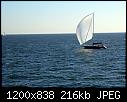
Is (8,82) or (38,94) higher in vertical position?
(38,94)

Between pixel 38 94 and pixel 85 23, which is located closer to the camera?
pixel 38 94

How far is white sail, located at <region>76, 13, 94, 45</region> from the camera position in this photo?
10392cm

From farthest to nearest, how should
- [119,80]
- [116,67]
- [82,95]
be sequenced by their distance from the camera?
1. [116,67]
2. [119,80]
3. [82,95]

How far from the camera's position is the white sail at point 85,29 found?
104 m

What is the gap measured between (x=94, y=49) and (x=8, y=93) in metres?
97.9

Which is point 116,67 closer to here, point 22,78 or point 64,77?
point 64,77

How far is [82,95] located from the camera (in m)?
9.48

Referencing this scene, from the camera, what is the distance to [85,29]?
105m

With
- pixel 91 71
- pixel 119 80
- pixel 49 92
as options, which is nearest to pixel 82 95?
pixel 49 92

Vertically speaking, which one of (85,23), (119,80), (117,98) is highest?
(85,23)

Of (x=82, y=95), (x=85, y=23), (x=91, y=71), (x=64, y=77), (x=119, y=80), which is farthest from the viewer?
(x=85, y=23)

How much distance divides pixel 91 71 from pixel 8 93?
50.3m

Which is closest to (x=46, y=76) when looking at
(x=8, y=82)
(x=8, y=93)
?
(x=8, y=82)

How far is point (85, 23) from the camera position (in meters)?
106
